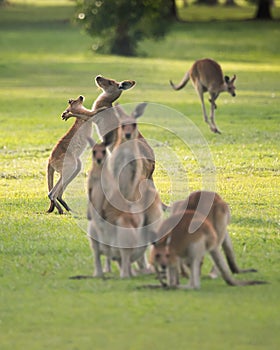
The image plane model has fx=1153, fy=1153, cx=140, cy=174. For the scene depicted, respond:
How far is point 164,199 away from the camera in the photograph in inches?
503

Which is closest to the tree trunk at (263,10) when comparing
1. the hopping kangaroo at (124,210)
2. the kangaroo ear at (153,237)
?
the hopping kangaroo at (124,210)

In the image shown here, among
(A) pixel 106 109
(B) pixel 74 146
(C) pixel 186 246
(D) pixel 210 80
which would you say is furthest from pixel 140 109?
(D) pixel 210 80

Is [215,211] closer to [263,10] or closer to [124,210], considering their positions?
[124,210]

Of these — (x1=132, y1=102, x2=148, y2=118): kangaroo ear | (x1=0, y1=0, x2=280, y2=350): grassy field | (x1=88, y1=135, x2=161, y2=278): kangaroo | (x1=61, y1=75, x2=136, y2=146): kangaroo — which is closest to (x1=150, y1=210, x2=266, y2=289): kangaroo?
(x1=0, y1=0, x2=280, y2=350): grassy field

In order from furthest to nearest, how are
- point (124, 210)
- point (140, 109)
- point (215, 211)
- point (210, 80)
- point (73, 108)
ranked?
point (210, 80) < point (73, 108) < point (140, 109) < point (124, 210) < point (215, 211)

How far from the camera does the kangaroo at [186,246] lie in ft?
26.2

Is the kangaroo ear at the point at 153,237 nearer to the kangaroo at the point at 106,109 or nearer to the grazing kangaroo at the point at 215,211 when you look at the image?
the grazing kangaroo at the point at 215,211

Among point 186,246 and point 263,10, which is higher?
point 186,246

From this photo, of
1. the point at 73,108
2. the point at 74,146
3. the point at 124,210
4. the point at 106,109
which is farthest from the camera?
the point at 74,146

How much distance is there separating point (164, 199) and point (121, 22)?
26264 mm

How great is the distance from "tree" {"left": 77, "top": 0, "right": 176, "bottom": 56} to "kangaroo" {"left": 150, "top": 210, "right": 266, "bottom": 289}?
30137mm

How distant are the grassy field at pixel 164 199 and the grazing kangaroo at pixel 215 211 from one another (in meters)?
0.25

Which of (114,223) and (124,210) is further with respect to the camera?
(124,210)

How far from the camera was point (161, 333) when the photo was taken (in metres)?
7.20
